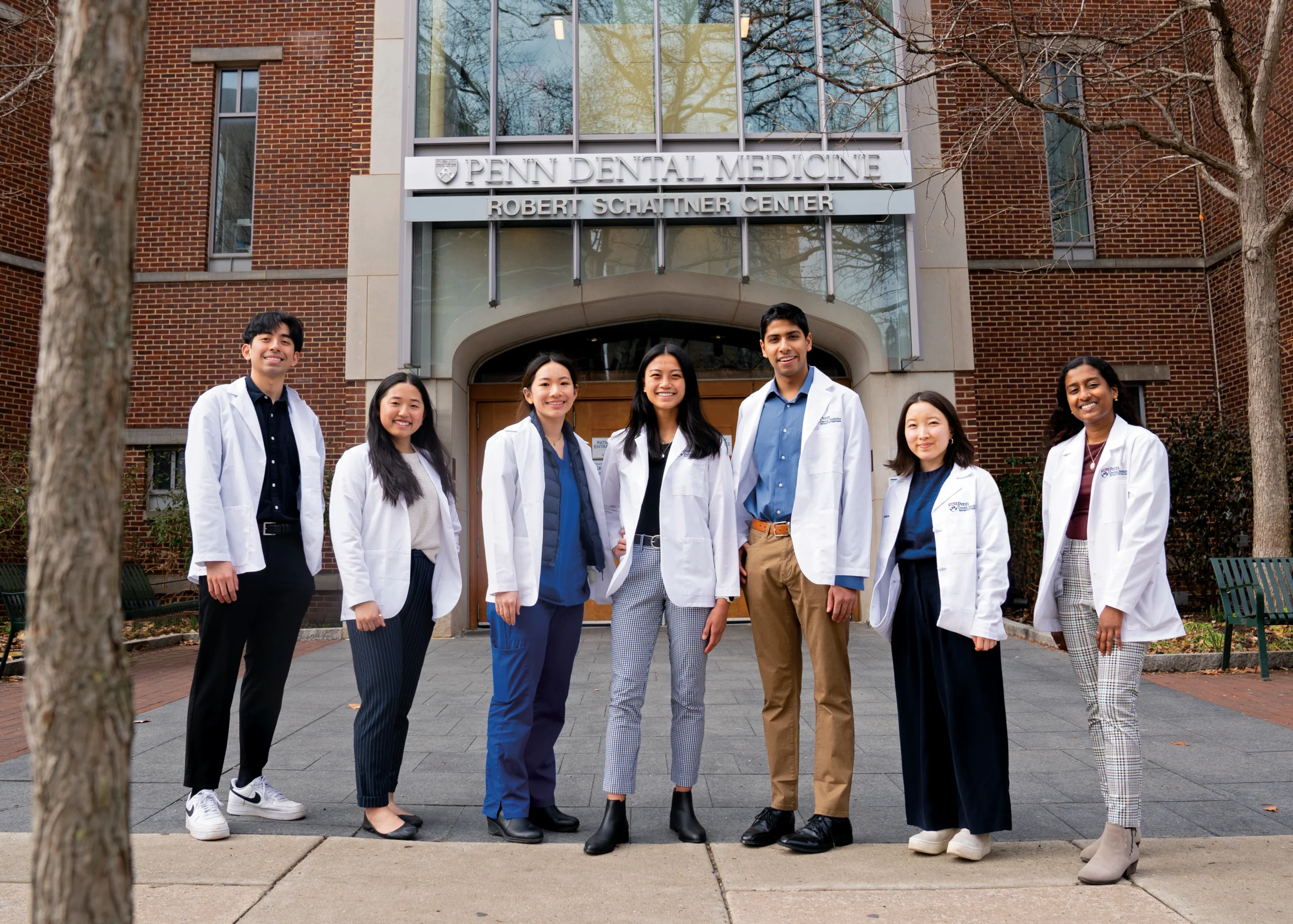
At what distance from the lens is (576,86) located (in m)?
11.2

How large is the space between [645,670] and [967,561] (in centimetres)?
133

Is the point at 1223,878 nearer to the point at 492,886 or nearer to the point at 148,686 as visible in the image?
the point at 492,886

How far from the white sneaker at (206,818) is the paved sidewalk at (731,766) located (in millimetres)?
184

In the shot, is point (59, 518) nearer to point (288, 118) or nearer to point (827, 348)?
point (827, 348)

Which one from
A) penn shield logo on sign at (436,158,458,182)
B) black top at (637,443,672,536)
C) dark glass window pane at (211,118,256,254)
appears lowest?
black top at (637,443,672,536)

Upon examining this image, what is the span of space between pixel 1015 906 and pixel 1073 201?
12.9m

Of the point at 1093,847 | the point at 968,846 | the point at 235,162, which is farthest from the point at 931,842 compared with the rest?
the point at 235,162

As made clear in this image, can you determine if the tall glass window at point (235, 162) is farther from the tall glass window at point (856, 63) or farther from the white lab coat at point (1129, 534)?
the white lab coat at point (1129, 534)

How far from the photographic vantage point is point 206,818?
3.67 m

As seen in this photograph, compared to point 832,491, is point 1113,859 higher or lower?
lower

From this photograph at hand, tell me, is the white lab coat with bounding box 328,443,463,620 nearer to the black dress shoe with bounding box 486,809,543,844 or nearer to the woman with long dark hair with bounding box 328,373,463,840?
the woman with long dark hair with bounding box 328,373,463,840

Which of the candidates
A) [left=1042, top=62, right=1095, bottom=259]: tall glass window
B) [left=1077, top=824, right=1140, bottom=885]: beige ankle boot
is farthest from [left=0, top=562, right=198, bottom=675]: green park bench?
[left=1042, top=62, right=1095, bottom=259]: tall glass window

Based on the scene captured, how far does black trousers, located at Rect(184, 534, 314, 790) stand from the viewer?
3.84 m

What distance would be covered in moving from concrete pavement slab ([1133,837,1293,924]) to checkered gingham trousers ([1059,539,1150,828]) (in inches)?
7.0
